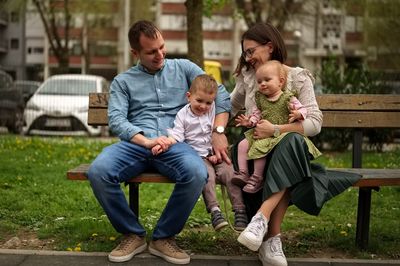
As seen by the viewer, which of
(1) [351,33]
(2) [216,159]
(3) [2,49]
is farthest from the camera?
(3) [2,49]

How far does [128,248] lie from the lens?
4.24 metres

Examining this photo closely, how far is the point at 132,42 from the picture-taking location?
14.7ft

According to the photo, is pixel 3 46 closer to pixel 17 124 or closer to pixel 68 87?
pixel 68 87

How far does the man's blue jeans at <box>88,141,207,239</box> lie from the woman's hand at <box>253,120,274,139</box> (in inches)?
16.2

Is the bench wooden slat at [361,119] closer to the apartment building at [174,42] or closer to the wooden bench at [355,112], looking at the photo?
the wooden bench at [355,112]

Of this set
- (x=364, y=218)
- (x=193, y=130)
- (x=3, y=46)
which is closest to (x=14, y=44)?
(x=3, y=46)

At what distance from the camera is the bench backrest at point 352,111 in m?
5.03

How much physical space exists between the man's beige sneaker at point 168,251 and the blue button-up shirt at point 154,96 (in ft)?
2.39

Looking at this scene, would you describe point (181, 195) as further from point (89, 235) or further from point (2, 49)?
point (2, 49)

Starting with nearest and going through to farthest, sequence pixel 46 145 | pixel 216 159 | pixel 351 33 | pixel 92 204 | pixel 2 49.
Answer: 1. pixel 216 159
2. pixel 92 204
3. pixel 46 145
4. pixel 351 33
5. pixel 2 49

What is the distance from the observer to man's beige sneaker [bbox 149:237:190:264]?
165 inches

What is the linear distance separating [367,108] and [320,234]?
1043 millimetres

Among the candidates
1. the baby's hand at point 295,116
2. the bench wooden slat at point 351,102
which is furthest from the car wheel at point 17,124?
the baby's hand at point 295,116

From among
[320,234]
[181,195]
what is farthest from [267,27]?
[320,234]
